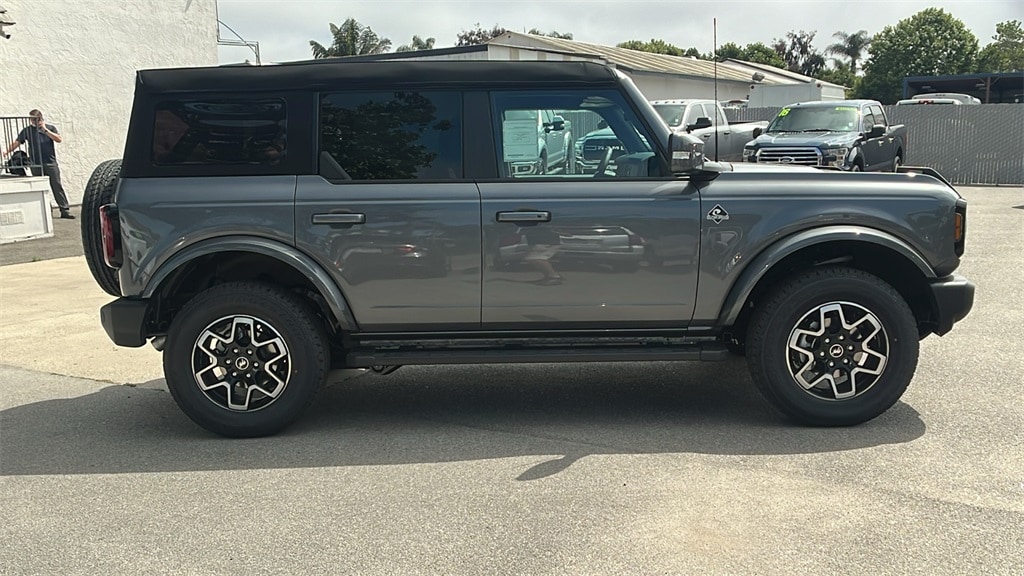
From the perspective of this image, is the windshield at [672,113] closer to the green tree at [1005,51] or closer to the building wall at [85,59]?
the building wall at [85,59]

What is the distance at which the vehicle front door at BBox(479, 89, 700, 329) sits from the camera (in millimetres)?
4777

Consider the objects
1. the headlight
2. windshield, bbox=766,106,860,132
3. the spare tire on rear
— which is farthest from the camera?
windshield, bbox=766,106,860,132

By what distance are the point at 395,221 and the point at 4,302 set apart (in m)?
6.13

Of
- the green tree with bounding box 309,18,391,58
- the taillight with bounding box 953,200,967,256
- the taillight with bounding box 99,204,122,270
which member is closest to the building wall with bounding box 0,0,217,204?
the taillight with bounding box 99,204,122,270

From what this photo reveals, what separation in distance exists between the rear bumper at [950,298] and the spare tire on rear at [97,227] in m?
4.45

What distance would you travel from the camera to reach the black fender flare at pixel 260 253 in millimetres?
4754

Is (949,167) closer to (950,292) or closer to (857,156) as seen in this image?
(857,156)

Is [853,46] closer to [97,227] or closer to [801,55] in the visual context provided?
[801,55]

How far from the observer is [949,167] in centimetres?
2375

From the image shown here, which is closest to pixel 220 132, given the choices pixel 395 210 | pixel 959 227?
pixel 395 210

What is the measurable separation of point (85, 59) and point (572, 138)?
1637cm

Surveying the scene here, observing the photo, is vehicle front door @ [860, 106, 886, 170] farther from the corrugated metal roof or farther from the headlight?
the corrugated metal roof

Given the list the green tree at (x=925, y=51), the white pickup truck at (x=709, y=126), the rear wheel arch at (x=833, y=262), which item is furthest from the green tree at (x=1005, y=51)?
the rear wheel arch at (x=833, y=262)

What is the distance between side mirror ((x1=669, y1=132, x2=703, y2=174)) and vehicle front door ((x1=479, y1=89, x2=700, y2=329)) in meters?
0.13
